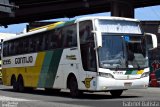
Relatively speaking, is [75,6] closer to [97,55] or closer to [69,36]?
[69,36]

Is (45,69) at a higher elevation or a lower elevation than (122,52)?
lower

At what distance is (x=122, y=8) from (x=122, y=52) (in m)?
42.1

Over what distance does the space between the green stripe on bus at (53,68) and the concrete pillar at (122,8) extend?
3593 centimetres

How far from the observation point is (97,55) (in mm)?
18609

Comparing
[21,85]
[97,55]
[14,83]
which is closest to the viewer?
[97,55]

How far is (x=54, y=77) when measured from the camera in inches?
879

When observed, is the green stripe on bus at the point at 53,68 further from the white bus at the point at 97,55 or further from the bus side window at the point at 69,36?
the bus side window at the point at 69,36

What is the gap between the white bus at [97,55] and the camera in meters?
18.6

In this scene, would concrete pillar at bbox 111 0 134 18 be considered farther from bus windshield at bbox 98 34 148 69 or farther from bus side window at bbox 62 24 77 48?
bus windshield at bbox 98 34 148 69

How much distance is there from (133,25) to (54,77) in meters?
4.93

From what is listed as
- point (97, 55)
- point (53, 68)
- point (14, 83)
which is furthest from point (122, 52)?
point (14, 83)

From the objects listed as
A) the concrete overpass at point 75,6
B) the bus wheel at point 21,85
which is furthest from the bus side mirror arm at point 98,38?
the concrete overpass at point 75,6

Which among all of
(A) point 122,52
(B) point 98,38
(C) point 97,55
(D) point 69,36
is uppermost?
(D) point 69,36

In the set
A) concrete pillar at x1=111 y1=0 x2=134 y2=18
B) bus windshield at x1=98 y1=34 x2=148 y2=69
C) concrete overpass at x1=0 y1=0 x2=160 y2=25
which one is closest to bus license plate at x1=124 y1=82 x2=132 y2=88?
bus windshield at x1=98 y1=34 x2=148 y2=69
